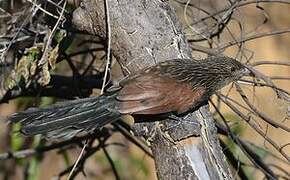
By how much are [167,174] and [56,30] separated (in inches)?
24.4

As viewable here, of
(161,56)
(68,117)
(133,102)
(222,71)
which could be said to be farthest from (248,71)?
(68,117)

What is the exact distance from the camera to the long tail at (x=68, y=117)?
166 centimetres

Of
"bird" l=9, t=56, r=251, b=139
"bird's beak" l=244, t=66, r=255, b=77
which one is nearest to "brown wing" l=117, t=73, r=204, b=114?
"bird" l=9, t=56, r=251, b=139

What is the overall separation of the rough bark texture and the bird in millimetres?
60

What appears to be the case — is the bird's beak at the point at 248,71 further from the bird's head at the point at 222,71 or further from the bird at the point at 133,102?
the bird at the point at 133,102

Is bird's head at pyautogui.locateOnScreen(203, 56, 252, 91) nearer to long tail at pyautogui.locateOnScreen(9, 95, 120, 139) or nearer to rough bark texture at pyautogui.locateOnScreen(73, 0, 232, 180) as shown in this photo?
rough bark texture at pyautogui.locateOnScreen(73, 0, 232, 180)

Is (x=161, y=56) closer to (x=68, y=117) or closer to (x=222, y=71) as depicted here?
(x=222, y=71)

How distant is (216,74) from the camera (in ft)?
5.88

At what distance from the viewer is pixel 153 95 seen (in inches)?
65.9

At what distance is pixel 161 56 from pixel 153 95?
181 millimetres

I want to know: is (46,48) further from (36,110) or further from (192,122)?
(192,122)

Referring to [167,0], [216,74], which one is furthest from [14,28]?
[216,74]

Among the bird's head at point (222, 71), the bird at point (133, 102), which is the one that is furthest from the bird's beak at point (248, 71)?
the bird at point (133, 102)

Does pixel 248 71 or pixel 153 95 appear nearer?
pixel 153 95
